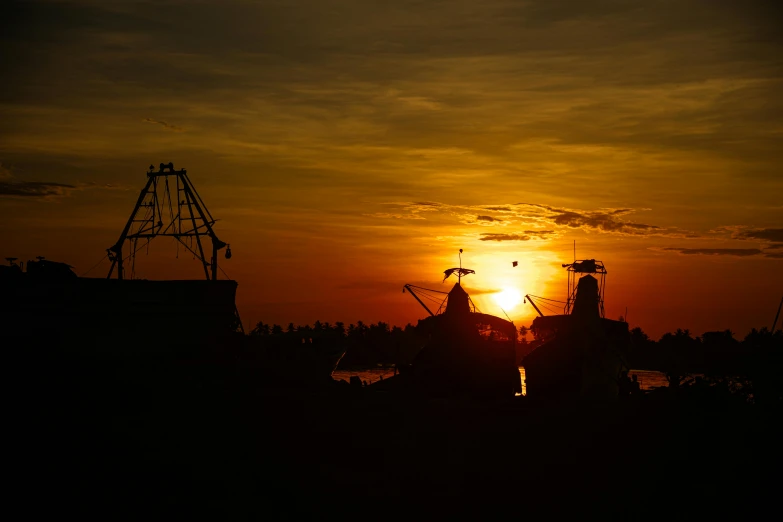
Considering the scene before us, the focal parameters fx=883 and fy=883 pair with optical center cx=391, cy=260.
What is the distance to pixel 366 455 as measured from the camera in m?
37.0

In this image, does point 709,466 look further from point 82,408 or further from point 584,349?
point 82,408

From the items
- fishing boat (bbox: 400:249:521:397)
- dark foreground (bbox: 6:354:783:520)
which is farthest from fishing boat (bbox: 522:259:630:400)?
dark foreground (bbox: 6:354:783:520)

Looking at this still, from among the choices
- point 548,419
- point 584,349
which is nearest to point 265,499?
point 548,419

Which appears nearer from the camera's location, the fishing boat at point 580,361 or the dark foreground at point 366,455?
the dark foreground at point 366,455

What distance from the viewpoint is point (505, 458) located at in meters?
36.8

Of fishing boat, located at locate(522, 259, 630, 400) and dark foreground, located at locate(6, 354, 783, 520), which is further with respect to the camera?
fishing boat, located at locate(522, 259, 630, 400)

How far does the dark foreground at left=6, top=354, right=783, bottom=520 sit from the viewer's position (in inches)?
1334

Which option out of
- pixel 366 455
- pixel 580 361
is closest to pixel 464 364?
pixel 580 361

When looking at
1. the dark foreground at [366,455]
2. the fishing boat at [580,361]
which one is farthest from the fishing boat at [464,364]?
the dark foreground at [366,455]

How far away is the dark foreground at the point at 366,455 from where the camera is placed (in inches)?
1334

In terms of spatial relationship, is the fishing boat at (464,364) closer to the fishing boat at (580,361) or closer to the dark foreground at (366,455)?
the fishing boat at (580,361)

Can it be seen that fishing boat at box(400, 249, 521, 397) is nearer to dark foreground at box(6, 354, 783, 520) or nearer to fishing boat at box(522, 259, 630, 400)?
fishing boat at box(522, 259, 630, 400)

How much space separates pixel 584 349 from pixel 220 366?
1030 inches

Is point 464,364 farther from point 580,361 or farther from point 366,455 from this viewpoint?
point 366,455
